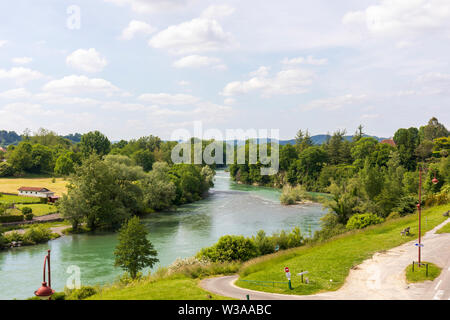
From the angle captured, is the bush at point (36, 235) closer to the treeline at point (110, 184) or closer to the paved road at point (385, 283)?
the treeline at point (110, 184)

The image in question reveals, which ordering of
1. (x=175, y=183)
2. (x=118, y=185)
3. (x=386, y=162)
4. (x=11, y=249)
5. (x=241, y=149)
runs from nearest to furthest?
(x=11, y=249)
(x=118, y=185)
(x=175, y=183)
(x=386, y=162)
(x=241, y=149)

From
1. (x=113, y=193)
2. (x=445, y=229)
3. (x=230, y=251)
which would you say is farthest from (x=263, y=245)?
(x=113, y=193)

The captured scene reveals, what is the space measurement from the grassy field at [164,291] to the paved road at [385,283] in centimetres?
73

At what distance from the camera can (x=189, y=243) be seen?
34531 millimetres

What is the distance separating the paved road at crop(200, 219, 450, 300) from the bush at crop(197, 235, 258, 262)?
4.45 metres

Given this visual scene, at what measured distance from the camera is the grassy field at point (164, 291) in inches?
566

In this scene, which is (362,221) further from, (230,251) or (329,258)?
(230,251)

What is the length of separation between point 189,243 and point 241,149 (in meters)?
68.2

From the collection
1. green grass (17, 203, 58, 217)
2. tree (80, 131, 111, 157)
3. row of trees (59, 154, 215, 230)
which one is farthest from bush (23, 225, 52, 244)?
tree (80, 131, 111, 157)

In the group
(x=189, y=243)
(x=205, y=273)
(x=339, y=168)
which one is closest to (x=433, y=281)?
(x=205, y=273)

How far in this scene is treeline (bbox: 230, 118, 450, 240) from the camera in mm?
35344

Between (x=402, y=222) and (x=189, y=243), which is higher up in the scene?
(x=402, y=222)

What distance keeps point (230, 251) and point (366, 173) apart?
1225 inches
